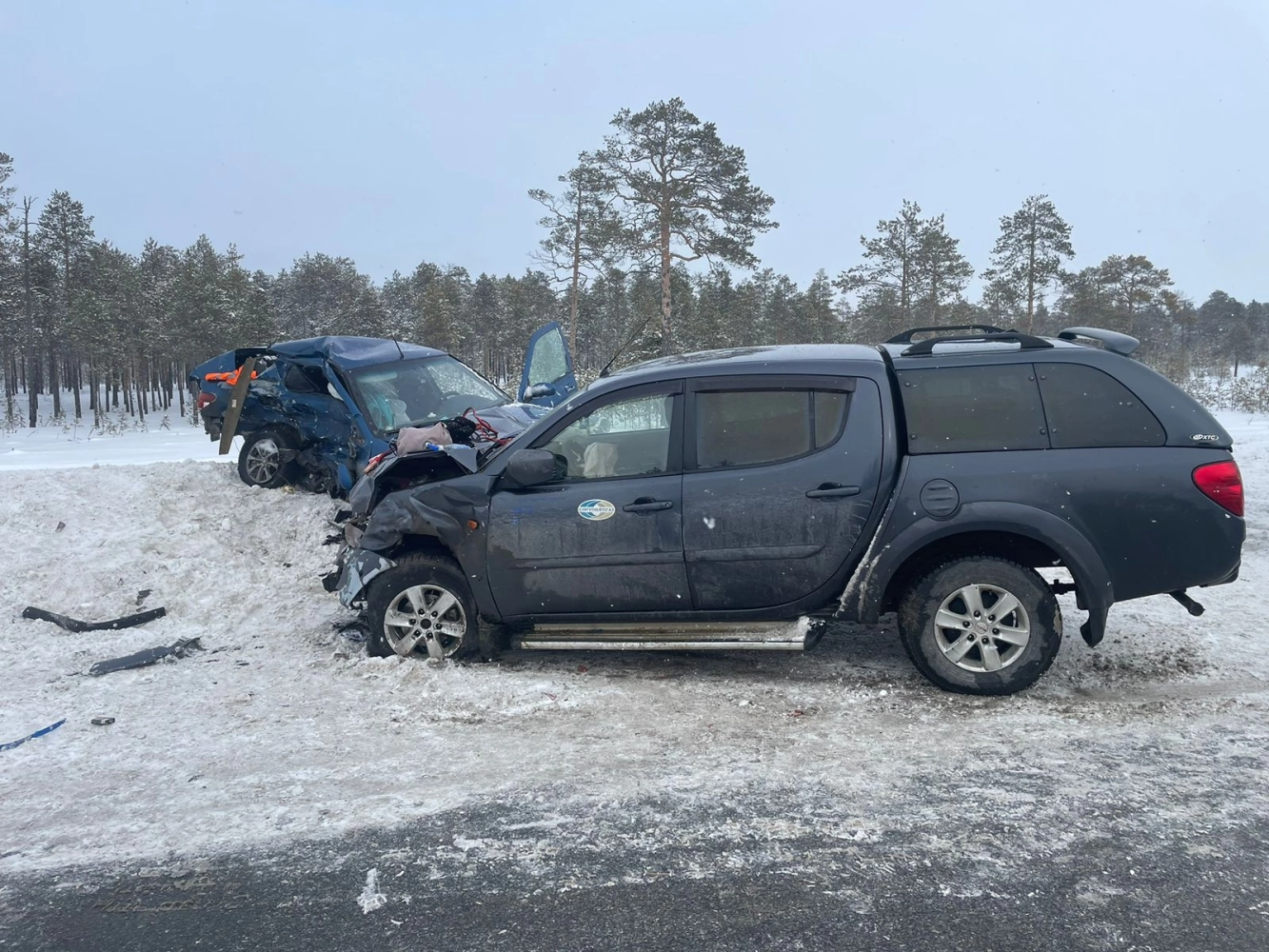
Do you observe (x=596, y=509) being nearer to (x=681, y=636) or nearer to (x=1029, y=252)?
(x=681, y=636)

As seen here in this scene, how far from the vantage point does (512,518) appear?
519 centimetres

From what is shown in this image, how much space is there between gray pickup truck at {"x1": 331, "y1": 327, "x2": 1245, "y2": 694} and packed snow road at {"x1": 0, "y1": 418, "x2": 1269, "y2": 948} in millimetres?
401

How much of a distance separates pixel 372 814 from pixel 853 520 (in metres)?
2.76

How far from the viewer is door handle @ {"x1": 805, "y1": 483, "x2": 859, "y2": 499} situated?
4.72m

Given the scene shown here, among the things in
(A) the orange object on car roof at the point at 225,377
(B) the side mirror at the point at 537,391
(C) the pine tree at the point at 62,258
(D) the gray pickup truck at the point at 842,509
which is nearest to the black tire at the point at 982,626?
(D) the gray pickup truck at the point at 842,509

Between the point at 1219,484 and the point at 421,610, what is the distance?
4.46 metres

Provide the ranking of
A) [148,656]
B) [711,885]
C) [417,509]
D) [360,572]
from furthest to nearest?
[148,656]
[360,572]
[417,509]
[711,885]

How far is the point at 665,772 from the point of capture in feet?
12.9

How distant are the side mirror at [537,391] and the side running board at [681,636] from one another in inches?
180

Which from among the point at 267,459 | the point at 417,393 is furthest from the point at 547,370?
the point at 267,459

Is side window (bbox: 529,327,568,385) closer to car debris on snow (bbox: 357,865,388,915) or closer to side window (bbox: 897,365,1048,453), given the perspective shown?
side window (bbox: 897,365,1048,453)

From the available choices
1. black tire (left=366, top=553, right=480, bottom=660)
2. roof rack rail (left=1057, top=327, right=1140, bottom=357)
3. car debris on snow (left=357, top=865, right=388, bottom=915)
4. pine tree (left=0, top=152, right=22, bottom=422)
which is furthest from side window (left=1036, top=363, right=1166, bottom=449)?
pine tree (left=0, top=152, right=22, bottom=422)

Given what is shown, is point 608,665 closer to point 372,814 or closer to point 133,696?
point 372,814

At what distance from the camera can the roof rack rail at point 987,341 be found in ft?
16.1
